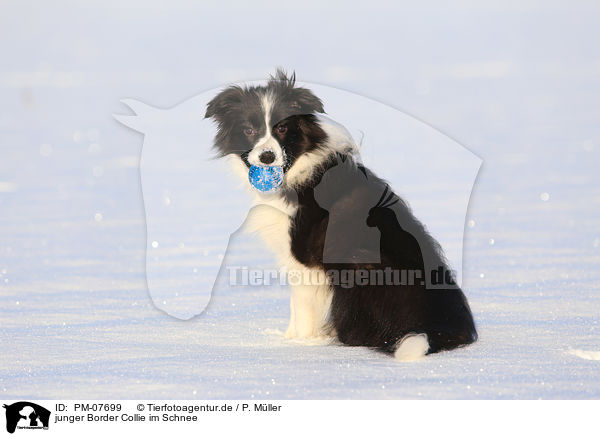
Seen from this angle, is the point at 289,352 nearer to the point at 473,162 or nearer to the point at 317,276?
the point at 317,276

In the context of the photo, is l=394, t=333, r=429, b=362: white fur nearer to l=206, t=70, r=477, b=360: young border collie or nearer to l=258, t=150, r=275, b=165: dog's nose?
l=206, t=70, r=477, b=360: young border collie

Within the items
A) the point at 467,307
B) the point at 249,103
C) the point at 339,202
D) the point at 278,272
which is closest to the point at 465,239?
the point at 467,307

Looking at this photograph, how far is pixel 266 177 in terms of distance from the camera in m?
4.35

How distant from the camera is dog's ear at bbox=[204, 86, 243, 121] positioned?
438 centimetres

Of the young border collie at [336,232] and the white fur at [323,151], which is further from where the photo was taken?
the white fur at [323,151]

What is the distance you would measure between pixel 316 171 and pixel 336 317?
771mm

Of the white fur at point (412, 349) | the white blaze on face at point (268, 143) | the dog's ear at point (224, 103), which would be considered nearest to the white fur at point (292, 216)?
the white blaze on face at point (268, 143)

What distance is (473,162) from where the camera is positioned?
4430 mm

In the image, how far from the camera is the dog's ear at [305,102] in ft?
14.2

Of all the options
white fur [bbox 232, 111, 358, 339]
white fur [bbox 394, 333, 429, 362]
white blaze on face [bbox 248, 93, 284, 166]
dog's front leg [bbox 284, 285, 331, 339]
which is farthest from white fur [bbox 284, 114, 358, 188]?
white fur [bbox 394, 333, 429, 362]

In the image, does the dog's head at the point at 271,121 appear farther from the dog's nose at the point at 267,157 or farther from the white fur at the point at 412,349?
the white fur at the point at 412,349

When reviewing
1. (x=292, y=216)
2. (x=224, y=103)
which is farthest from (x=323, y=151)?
(x=224, y=103)

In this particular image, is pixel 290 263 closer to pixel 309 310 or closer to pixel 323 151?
pixel 309 310
